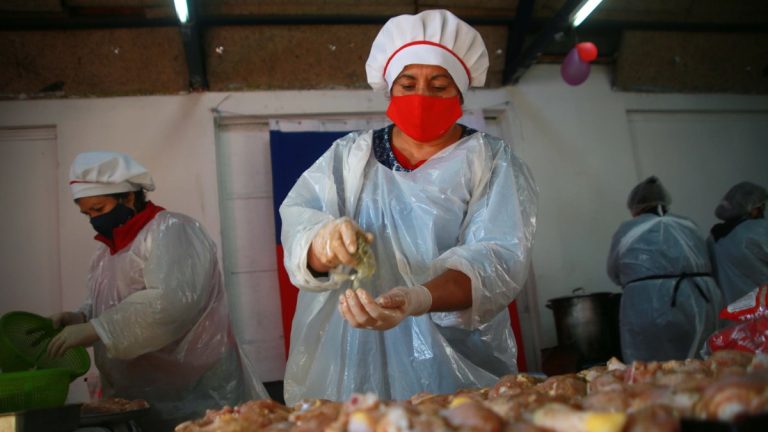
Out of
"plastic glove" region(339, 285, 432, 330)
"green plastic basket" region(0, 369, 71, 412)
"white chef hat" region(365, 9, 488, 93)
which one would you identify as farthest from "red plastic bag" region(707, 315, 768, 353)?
"green plastic basket" region(0, 369, 71, 412)

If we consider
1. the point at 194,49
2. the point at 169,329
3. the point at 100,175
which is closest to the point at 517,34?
the point at 194,49

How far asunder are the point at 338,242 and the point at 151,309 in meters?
1.54

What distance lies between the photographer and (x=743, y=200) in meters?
5.15

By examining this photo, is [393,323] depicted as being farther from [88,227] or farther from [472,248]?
[88,227]

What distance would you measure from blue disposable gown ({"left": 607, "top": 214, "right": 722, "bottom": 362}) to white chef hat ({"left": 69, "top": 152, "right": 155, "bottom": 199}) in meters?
3.58

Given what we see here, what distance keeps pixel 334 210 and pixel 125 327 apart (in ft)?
4.02

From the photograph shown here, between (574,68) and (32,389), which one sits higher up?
(574,68)

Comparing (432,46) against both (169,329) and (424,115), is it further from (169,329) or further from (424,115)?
(169,329)

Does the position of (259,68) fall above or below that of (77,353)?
above

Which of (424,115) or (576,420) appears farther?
(424,115)

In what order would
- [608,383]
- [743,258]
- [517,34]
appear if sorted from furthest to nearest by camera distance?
1. [517,34]
2. [743,258]
3. [608,383]

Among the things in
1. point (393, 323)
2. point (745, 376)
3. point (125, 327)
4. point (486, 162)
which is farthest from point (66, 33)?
point (745, 376)

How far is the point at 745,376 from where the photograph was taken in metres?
0.99

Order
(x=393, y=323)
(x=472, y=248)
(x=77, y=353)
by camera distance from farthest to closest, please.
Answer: (x=77, y=353) < (x=472, y=248) < (x=393, y=323)
